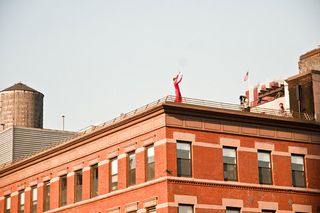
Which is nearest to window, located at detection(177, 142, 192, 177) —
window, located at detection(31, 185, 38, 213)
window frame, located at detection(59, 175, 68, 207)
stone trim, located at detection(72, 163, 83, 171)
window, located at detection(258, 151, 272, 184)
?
window, located at detection(258, 151, 272, 184)

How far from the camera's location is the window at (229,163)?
48.9 meters

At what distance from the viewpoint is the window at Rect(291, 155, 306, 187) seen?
2034 inches

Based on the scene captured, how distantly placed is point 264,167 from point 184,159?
247 inches

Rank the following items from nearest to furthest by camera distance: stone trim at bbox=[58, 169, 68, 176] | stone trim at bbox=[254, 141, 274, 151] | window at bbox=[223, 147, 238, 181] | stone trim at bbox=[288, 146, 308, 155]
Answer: window at bbox=[223, 147, 238, 181] < stone trim at bbox=[254, 141, 274, 151] < stone trim at bbox=[288, 146, 308, 155] < stone trim at bbox=[58, 169, 68, 176]

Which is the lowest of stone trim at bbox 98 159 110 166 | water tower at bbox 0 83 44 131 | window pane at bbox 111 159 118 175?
window pane at bbox 111 159 118 175

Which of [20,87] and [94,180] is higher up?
[20,87]

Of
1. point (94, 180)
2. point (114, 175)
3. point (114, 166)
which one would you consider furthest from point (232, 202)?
point (94, 180)

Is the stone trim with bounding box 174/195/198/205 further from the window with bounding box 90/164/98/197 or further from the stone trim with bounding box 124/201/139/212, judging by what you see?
the window with bounding box 90/164/98/197

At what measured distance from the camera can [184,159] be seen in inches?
1869

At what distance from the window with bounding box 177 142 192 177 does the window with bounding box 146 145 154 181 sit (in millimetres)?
1815

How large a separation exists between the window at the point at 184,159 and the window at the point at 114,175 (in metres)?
5.95

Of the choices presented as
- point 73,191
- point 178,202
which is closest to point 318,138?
point 178,202

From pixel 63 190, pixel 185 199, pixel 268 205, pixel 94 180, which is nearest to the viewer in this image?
pixel 185 199

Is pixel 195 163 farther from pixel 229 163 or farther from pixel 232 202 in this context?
pixel 232 202
